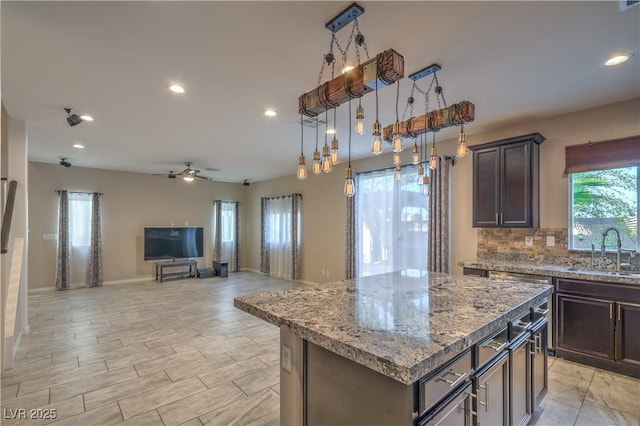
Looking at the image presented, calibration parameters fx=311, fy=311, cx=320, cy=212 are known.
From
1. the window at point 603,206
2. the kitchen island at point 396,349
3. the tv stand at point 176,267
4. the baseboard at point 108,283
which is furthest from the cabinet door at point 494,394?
the baseboard at point 108,283

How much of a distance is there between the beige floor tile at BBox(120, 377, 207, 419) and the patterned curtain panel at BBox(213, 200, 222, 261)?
20.6 ft

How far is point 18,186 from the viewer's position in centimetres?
361

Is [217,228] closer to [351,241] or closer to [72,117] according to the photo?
[351,241]

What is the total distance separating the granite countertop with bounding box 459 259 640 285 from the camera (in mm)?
2863

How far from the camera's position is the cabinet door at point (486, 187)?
383 cm

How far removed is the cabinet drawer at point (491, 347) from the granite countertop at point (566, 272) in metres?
1.92

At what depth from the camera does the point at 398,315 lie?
1.64m

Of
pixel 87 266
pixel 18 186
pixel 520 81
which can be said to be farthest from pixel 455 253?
pixel 87 266

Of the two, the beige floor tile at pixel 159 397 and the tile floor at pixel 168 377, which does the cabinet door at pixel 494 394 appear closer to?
the tile floor at pixel 168 377

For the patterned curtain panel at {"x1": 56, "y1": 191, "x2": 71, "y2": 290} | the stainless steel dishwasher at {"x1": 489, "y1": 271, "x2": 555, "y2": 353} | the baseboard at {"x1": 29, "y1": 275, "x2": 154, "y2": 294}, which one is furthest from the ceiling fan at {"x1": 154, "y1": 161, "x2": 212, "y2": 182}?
the stainless steel dishwasher at {"x1": 489, "y1": 271, "x2": 555, "y2": 353}

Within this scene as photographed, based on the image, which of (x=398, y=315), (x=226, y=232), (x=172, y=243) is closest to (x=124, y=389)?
(x=398, y=315)

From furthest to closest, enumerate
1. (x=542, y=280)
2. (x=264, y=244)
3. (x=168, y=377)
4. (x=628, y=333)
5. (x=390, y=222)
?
(x=264, y=244), (x=390, y=222), (x=542, y=280), (x=168, y=377), (x=628, y=333)

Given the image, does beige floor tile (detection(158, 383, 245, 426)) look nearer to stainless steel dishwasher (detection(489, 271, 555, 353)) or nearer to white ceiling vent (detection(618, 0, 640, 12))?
stainless steel dishwasher (detection(489, 271, 555, 353))

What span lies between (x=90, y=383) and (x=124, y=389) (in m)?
0.38
